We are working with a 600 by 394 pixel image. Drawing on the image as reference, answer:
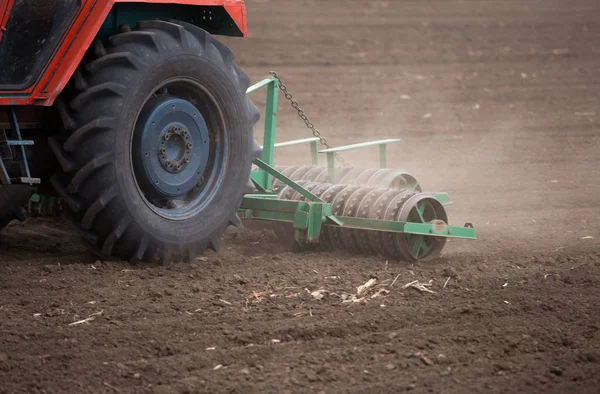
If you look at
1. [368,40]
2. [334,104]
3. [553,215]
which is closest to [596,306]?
[553,215]

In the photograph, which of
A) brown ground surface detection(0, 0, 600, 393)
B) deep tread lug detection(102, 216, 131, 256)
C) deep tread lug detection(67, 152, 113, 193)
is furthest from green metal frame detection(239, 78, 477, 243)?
deep tread lug detection(67, 152, 113, 193)

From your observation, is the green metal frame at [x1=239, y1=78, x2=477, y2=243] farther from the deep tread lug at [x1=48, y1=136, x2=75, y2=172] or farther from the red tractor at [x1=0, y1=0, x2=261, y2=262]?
the deep tread lug at [x1=48, y1=136, x2=75, y2=172]

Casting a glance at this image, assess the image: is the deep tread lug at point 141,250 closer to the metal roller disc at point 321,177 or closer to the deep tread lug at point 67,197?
the deep tread lug at point 67,197

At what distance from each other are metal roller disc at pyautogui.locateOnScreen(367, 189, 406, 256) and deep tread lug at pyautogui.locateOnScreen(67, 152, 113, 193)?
1948 millimetres

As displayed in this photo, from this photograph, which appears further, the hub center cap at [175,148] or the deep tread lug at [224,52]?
the deep tread lug at [224,52]

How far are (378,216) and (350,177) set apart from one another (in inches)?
41.1

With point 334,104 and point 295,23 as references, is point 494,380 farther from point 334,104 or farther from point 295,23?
point 295,23

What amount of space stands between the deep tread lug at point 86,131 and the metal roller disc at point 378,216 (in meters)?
1.99

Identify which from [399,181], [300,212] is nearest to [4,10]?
A: [300,212]

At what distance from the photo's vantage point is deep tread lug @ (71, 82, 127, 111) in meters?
5.71

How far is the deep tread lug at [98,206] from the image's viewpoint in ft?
18.9

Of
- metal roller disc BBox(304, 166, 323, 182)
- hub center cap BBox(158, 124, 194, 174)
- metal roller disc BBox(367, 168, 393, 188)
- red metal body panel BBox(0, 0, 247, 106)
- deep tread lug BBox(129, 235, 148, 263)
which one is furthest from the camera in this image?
metal roller disc BBox(304, 166, 323, 182)

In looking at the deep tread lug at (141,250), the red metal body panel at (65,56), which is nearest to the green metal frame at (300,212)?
the deep tread lug at (141,250)

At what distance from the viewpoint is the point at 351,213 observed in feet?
23.2
